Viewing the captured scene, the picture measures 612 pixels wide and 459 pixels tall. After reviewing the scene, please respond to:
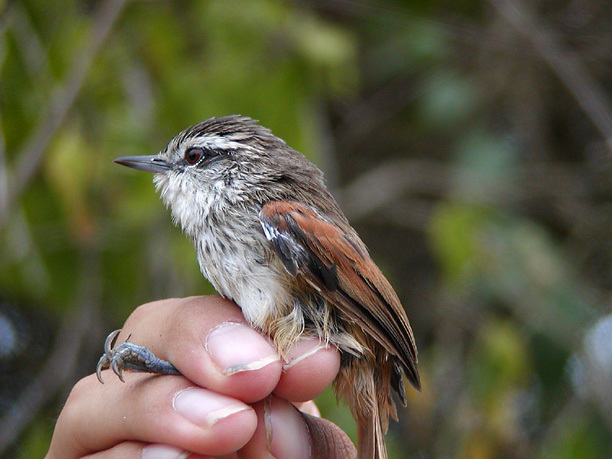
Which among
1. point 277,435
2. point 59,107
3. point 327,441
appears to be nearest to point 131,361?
point 277,435

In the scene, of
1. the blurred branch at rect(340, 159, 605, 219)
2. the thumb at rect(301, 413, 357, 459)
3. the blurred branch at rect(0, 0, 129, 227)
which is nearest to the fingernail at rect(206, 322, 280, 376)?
the thumb at rect(301, 413, 357, 459)

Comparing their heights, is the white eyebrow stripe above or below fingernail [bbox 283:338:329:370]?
above

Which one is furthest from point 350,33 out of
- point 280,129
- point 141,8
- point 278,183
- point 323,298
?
point 323,298

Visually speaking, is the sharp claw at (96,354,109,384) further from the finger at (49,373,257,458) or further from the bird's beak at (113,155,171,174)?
the bird's beak at (113,155,171,174)

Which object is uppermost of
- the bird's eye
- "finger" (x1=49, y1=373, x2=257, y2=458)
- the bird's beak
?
the bird's eye

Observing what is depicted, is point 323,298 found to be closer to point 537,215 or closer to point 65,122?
point 65,122

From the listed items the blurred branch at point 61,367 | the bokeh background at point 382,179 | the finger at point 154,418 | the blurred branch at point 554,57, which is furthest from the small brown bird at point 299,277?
the blurred branch at point 554,57

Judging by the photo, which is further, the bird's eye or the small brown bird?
the bird's eye
